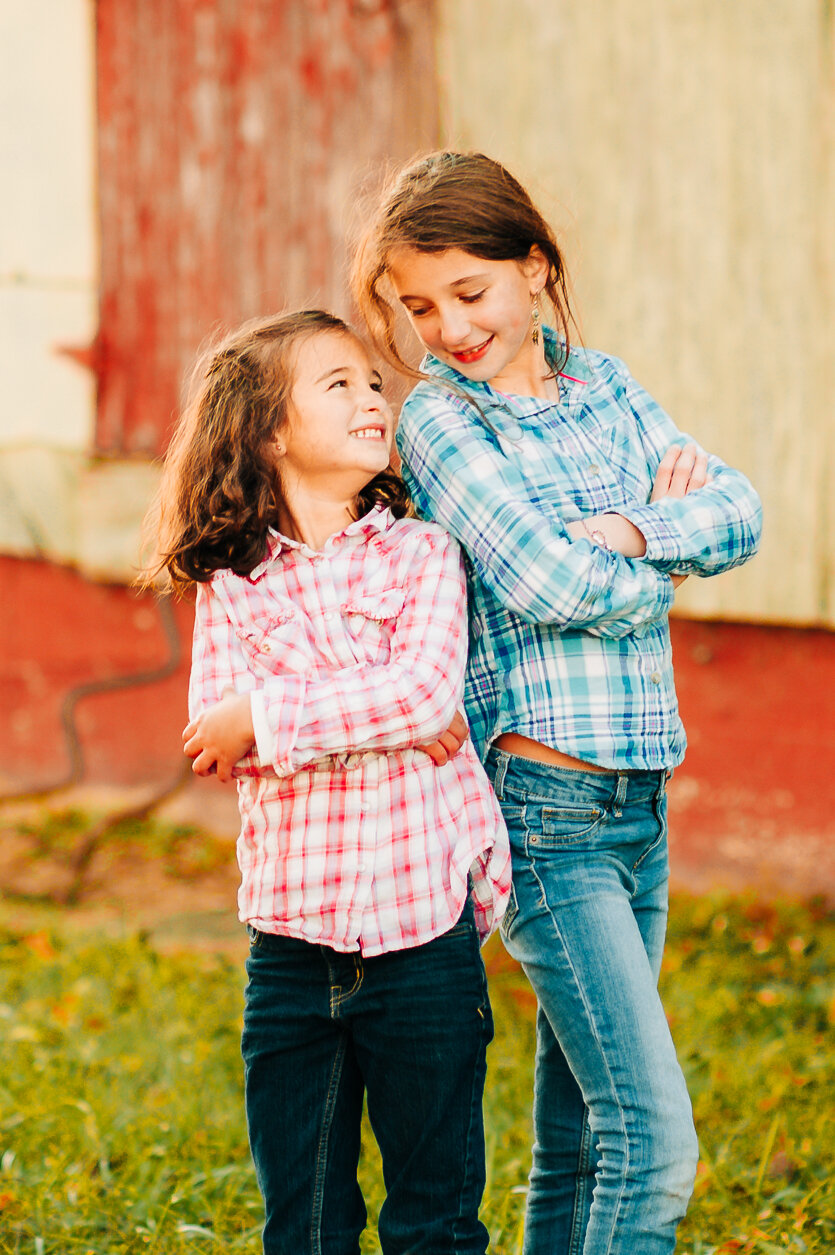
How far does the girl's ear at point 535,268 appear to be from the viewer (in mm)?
2189

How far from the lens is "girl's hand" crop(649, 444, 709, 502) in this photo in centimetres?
216

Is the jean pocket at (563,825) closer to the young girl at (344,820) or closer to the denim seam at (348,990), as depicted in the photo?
the young girl at (344,820)

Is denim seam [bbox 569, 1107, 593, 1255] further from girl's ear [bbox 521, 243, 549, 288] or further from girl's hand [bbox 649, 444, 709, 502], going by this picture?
girl's ear [bbox 521, 243, 549, 288]

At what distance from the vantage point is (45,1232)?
8.61ft

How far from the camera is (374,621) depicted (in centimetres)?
201

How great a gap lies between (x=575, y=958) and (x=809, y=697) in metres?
2.60

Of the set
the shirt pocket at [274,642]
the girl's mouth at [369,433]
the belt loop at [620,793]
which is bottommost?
the belt loop at [620,793]

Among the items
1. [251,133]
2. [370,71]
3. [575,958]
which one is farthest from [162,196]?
[575,958]

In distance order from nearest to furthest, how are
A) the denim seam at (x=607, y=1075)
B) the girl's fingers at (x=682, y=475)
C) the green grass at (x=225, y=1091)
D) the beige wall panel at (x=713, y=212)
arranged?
the denim seam at (x=607, y=1075), the girl's fingers at (x=682, y=475), the green grass at (x=225, y=1091), the beige wall panel at (x=713, y=212)

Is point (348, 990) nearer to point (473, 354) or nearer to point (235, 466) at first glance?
point (235, 466)

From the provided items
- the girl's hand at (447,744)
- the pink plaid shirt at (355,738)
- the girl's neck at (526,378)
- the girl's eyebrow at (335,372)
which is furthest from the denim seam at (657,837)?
the girl's eyebrow at (335,372)

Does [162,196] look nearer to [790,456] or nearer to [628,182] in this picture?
[628,182]

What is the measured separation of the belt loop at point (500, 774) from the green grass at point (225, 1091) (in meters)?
1.07

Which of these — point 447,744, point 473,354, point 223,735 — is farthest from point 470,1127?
point 473,354
